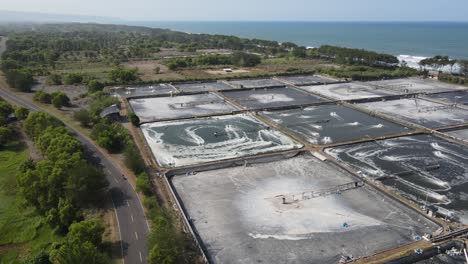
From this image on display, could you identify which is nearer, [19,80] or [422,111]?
[422,111]

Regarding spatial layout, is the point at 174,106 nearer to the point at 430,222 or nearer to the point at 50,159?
the point at 50,159

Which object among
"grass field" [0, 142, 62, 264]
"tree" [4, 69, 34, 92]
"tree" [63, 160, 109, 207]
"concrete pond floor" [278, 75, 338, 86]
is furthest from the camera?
"concrete pond floor" [278, 75, 338, 86]

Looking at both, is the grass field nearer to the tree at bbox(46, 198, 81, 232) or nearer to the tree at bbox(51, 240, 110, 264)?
the tree at bbox(46, 198, 81, 232)

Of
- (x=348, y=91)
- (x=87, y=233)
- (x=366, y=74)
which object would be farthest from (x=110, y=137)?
(x=366, y=74)

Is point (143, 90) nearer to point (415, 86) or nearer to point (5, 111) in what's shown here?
point (5, 111)

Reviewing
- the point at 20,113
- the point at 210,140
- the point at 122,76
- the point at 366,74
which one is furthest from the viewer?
the point at 366,74

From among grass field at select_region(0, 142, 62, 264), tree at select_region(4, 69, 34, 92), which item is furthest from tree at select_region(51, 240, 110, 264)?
tree at select_region(4, 69, 34, 92)
